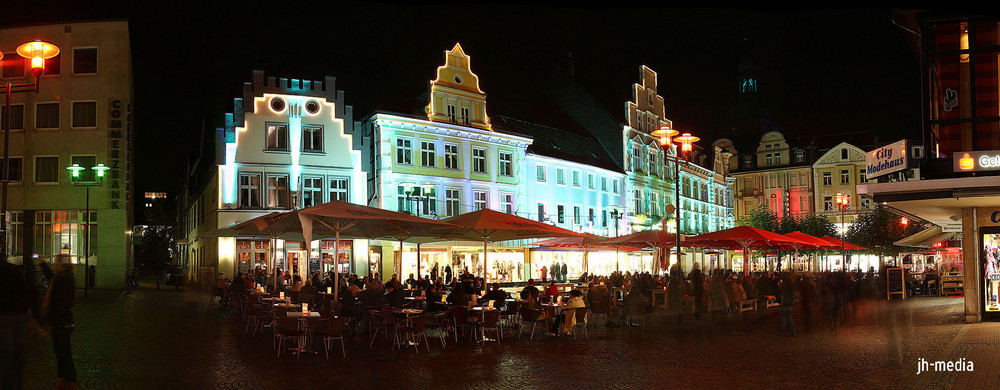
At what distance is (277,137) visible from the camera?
39656 mm

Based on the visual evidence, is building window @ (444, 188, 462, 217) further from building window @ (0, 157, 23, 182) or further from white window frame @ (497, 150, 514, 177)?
building window @ (0, 157, 23, 182)

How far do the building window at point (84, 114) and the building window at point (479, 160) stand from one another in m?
20.0

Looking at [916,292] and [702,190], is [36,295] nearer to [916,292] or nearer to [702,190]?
[916,292]

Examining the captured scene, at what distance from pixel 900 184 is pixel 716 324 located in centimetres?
575

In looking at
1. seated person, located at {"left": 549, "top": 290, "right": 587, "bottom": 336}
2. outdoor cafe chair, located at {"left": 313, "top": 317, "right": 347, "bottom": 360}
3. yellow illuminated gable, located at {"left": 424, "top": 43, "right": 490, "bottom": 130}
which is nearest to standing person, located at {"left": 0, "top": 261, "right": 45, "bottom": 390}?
outdoor cafe chair, located at {"left": 313, "top": 317, "right": 347, "bottom": 360}

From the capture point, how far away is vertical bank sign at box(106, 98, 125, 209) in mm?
39250

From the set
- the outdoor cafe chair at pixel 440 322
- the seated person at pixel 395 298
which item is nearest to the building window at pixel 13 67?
the outdoor cafe chair at pixel 440 322

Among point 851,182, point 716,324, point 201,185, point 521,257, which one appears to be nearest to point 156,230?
point 201,185

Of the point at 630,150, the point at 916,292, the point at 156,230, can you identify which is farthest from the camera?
the point at 156,230

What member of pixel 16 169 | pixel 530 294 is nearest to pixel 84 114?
pixel 16 169

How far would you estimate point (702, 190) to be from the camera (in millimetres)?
74875

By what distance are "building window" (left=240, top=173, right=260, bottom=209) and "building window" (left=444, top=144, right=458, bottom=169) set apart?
35.0ft

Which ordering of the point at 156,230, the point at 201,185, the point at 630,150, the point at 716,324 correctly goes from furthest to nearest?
the point at 156,230, the point at 630,150, the point at 201,185, the point at 716,324

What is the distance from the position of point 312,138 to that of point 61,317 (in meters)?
31.4
